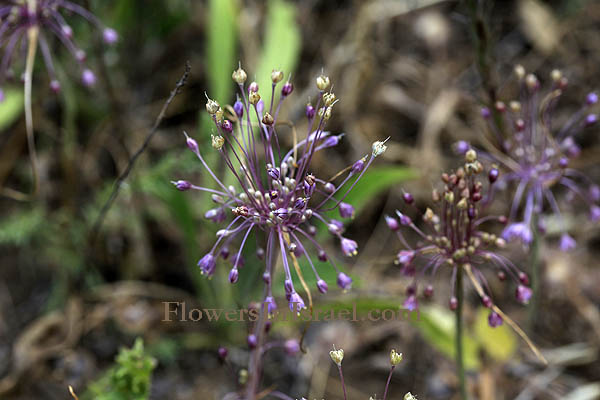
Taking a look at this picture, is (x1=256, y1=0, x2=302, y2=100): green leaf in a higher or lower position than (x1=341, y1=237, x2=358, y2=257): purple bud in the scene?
higher

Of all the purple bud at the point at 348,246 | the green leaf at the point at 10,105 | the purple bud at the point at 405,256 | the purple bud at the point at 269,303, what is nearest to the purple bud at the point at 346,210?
the purple bud at the point at 348,246

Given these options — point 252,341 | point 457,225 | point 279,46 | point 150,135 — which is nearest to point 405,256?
point 457,225

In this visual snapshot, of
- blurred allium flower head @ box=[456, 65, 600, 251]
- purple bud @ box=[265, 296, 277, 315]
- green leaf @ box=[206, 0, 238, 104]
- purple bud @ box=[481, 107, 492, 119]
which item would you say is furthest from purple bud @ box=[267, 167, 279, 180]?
green leaf @ box=[206, 0, 238, 104]

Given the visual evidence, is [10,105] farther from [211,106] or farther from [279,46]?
[211,106]

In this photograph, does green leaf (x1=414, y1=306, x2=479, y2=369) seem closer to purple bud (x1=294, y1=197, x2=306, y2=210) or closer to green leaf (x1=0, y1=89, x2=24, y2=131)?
purple bud (x1=294, y1=197, x2=306, y2=210)

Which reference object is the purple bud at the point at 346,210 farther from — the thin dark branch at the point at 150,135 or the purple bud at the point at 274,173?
the thin dark branch at the point at 150,135

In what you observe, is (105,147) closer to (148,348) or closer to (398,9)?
(148,348)
